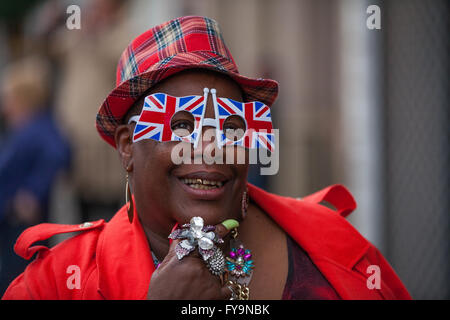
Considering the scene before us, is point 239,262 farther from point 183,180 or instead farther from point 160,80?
point 160,80

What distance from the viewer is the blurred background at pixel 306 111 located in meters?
4.73

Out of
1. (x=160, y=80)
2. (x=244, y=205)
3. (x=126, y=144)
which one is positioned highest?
(x=160, y=80)

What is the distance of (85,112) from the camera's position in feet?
20.8

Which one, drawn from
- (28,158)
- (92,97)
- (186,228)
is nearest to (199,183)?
(186,228)

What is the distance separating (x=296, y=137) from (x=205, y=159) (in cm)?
482

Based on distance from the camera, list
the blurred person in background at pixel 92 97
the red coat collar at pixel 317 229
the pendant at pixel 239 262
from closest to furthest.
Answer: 1. the pendant at pixel 239 262
2. the red coat collar at pixel 317 229
3. the blurred person in background at pixel 92 97

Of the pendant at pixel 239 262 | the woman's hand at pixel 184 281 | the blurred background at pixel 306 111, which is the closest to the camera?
the woman's hand at pixel 184 281

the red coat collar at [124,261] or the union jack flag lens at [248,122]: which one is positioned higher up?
the union jack flag lens at [248,122]

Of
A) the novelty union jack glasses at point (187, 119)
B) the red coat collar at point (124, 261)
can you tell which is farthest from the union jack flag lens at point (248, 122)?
the red coat collar at point (124, 261)

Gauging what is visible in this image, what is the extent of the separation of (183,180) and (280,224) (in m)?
0.60

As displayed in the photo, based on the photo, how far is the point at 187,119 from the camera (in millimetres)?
2141

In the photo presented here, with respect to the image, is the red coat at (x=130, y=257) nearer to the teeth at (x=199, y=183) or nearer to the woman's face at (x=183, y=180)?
the woman's face at (x=183, y=180)

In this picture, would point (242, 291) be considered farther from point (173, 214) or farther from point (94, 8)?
point (94, 8)

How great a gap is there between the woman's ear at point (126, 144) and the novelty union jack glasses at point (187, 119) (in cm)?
14
